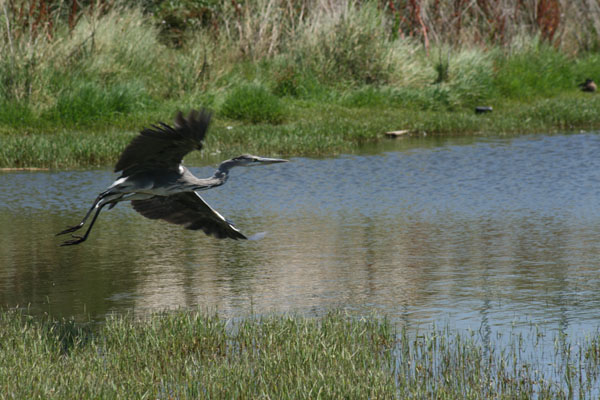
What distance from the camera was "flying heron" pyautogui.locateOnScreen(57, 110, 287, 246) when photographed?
6.53m

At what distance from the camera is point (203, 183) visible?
7.20 m

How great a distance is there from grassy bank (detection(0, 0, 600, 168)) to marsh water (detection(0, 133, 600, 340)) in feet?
10.3

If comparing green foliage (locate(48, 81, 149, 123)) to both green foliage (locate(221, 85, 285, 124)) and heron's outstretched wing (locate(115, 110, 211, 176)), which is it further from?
heron's outstretched wing (locate(115, 110, 211, 176))

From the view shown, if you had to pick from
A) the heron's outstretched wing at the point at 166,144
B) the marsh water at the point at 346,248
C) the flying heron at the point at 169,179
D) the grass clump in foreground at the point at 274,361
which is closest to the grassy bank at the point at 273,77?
the marsh water at the point at 346,248

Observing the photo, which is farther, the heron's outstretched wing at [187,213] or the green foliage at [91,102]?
the green foliage at [91,102]

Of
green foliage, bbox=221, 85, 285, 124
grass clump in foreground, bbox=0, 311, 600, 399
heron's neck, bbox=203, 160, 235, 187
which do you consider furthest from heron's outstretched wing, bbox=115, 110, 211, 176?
green foliage, bbox=221, 85, 285, 124


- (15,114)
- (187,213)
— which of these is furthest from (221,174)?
(15,114)

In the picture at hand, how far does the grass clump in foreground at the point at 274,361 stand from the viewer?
5.50 metres

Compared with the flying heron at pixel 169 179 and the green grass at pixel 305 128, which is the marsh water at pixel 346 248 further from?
the green grass at pixel 305 128

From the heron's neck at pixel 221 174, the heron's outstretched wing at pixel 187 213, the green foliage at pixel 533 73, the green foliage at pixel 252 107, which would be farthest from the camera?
the green foliage at pixel 533 73

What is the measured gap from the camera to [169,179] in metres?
7.15

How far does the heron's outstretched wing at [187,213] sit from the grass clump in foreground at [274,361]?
100cm

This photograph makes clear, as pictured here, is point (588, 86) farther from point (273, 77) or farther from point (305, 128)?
point (305, 128)

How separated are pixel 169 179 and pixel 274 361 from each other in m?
1.89
